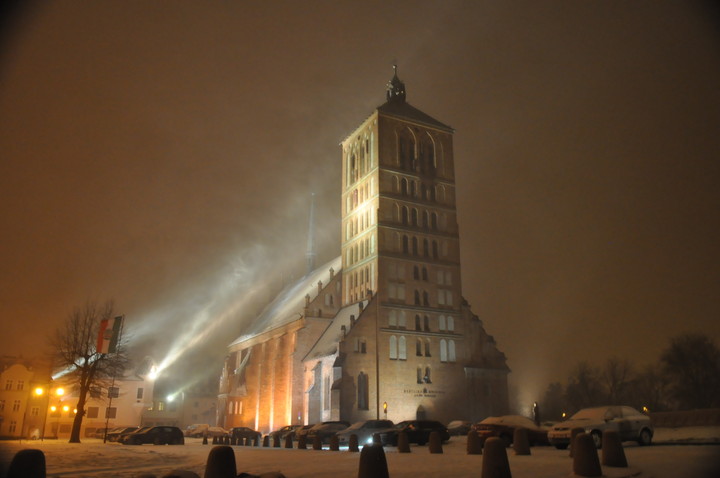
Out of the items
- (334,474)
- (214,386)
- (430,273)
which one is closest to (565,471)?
(334,474)

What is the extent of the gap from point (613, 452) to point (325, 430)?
27.7m

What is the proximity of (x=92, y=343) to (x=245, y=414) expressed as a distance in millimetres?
24060

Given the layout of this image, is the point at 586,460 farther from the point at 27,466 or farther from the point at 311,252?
the point at 311,252

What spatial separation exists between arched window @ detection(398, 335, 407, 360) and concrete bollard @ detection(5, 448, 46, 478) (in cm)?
4364

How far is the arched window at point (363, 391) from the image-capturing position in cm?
4891

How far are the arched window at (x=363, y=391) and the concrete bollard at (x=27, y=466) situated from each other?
40.9m

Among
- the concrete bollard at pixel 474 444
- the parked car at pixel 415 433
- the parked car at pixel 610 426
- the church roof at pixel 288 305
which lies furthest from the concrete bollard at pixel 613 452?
the church roof at pixel 288 305

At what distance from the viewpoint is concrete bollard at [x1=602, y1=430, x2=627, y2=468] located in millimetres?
13102

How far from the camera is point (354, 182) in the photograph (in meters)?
63.1

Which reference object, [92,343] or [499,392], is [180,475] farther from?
[499,392]

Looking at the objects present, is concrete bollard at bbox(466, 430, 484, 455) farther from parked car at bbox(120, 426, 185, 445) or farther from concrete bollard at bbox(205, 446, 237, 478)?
parked car at bbox(120, 426, 185, 445)

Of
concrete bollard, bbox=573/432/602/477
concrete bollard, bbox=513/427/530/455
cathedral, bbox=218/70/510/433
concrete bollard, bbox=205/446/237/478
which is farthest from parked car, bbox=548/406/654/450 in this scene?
cathedral, bbox=218/70/510/433

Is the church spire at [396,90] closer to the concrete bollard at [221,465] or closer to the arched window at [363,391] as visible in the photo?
the arched window at [363,391]

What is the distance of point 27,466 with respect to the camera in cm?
934
